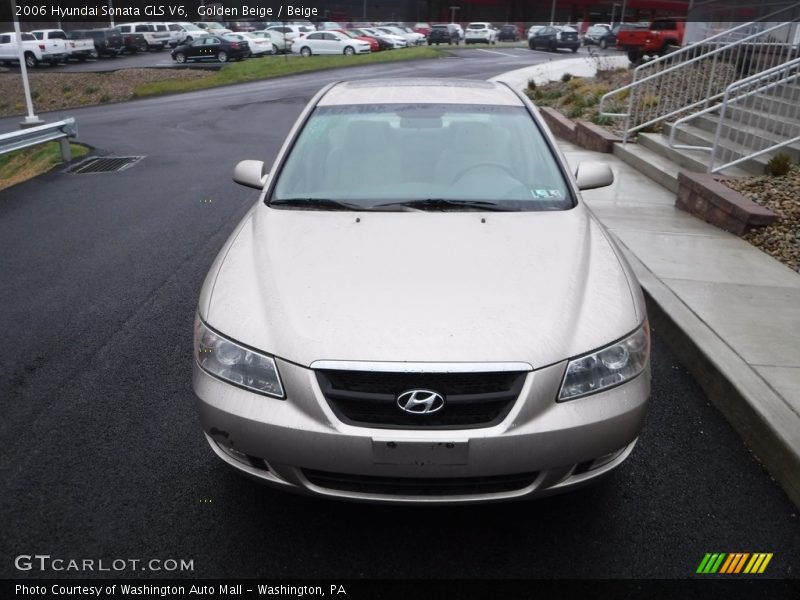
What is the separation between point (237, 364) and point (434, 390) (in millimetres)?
808

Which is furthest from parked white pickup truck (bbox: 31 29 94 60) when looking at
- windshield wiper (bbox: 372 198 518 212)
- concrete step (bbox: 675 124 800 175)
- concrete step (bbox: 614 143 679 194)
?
windshield wiper (bbox: 372 198 518 212)

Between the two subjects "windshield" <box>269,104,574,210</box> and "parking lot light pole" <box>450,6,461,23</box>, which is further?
"parking lot light pole" <box>450,6,461,23</box>

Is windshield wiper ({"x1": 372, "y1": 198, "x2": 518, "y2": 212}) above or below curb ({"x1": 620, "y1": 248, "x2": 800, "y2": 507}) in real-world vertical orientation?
above

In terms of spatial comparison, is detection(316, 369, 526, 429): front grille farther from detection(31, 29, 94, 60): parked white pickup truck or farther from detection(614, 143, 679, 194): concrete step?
A: detection(31, 29, 94, 60): parked white pickup truck

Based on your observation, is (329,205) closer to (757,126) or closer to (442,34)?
(757,126)

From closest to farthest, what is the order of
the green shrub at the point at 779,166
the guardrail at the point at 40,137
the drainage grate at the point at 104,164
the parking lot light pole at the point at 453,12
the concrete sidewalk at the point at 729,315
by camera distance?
the concrete sidewalk at the point at 729,315
the green shrub at the point at 779,166
the guardrail at the point at 40,137
the drainage grate at the point at 104,164
the parking lot light pole at the point at 453,12

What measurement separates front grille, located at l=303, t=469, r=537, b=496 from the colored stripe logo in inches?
33.5

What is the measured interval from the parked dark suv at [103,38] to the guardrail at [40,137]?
3193 centimetres

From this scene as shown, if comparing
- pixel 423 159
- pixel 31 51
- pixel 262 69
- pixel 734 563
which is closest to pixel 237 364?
pixel 423 159

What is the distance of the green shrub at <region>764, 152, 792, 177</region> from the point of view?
7.66 meters

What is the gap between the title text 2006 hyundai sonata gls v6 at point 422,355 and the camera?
2537 mm

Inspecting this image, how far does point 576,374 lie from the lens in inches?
105

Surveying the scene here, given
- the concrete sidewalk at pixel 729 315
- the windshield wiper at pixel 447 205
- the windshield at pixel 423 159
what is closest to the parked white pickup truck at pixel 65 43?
the concrete sidewalk at pixel 729 315

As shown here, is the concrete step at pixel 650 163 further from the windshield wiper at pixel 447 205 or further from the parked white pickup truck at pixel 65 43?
the parked white pickup truck at pixel 65 43
